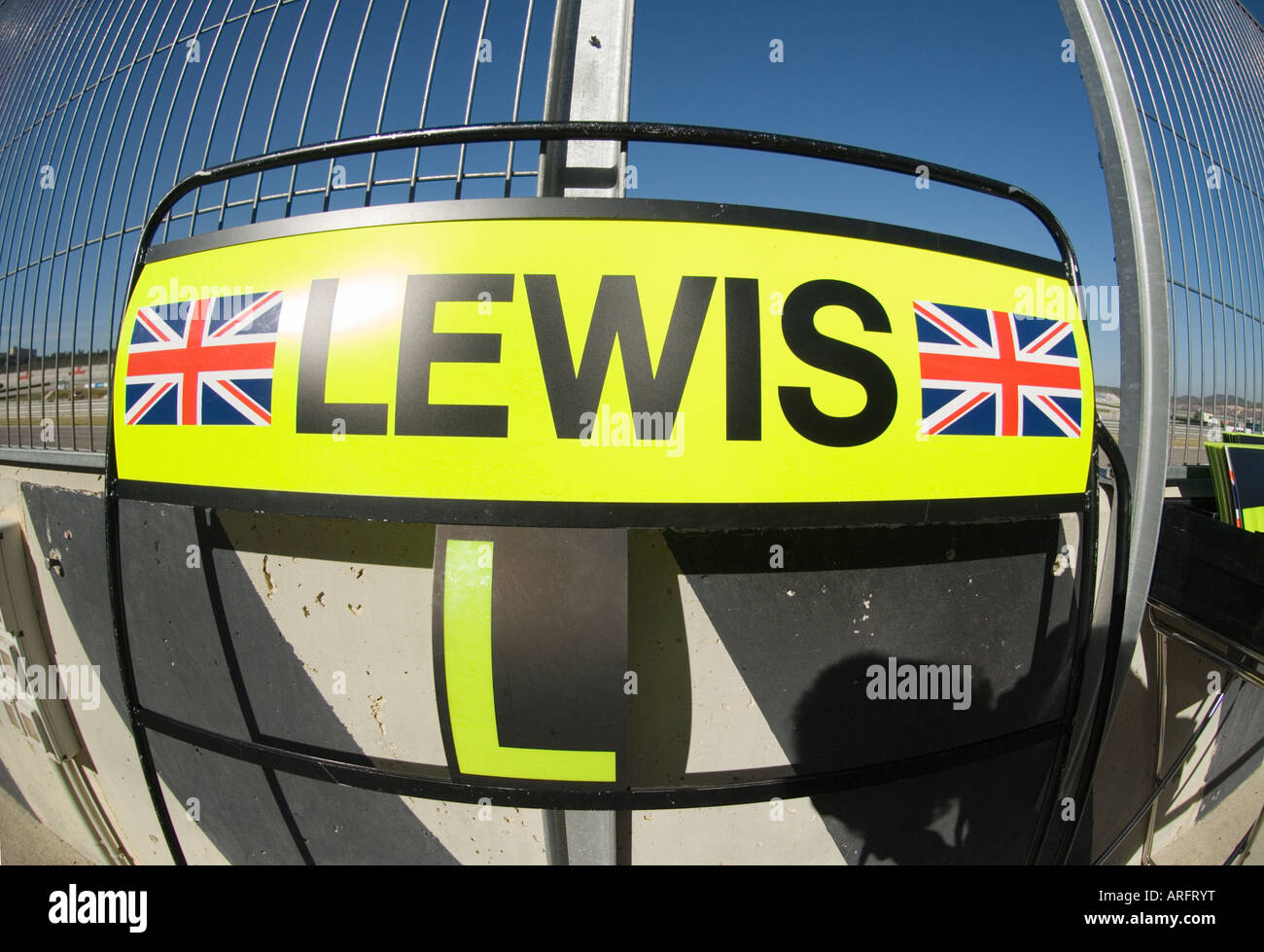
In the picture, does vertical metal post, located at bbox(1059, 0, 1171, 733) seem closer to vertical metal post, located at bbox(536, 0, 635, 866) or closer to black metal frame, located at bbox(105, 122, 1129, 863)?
black metal frame, located at bbox(105, 122, 1129, 863)

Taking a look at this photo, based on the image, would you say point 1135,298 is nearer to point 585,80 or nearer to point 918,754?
point 918,754

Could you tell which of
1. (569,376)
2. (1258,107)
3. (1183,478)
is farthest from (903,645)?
(1258,107)

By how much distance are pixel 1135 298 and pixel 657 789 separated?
2659mm

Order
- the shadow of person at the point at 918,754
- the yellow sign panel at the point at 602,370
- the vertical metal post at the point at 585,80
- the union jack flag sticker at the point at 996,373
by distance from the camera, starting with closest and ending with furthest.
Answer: the yellow sign panel at the point at 602,370 → the union jack flag sticker at the point at 996,373 → the vertical metal post at the point at 585,80 → the shadow of person at the point at 918,754

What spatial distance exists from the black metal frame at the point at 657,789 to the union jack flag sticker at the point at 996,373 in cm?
26

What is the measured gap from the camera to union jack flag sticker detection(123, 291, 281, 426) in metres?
1.53

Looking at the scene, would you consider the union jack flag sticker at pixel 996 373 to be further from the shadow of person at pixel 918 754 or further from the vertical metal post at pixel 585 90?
the vertical metal post at pixel 585 90

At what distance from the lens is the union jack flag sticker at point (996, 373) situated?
60.1 inches

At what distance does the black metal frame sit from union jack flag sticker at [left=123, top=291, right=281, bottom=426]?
20 cm

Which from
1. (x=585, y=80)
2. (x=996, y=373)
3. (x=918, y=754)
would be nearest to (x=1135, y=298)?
(x=996, y=373)

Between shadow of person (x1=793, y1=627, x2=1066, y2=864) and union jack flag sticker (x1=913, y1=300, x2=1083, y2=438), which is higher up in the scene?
union jack flag sticker (x1=913, y1=300, x2=1083, y2=438)

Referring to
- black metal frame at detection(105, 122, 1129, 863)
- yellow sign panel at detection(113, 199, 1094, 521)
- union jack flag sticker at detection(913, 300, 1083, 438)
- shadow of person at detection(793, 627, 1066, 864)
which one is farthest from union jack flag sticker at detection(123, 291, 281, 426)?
shadow of person at detection(793, 627, 1066, 864)

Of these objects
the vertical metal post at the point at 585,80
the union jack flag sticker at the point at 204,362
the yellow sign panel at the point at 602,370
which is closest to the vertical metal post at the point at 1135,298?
the yellow sign panel at the point at 602,370

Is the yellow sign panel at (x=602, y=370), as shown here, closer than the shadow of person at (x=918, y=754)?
Yes
